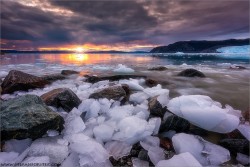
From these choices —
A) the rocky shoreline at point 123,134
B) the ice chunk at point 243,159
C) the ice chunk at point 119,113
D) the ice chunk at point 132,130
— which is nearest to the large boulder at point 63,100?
the rocky shoreline at point 123,134

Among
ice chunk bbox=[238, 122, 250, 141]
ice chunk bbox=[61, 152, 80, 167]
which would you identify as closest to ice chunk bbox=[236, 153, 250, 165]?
ice chunk bbox=[238, 122, 250, 141]

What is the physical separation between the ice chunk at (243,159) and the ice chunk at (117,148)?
1199mm

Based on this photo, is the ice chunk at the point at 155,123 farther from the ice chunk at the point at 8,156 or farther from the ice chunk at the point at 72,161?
the ice chunk at the point at 8,156

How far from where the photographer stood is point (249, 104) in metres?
3.96

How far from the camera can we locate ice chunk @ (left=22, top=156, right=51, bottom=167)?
2.02 metres

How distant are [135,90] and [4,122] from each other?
9.86ft

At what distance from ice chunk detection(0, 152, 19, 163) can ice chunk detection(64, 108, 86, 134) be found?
2.07 feet

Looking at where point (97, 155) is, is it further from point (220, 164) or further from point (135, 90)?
point (135, 90)

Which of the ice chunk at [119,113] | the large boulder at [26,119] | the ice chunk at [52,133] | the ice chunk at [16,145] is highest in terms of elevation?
the large boulder at [26,119]

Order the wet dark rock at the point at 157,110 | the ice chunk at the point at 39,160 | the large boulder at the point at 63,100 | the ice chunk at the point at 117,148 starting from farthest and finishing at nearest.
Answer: the large boulder at the point at 63,100 → the wet dark rock at the point at 157,110 → the ice chunk at the point at 117,148 → the ice chunk at the point at 39,160

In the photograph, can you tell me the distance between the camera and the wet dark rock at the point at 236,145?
232cm

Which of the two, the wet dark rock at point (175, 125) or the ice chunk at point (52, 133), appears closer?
the ice chunk at point (52, 133)

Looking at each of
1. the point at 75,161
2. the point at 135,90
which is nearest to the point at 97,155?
the point at 75,161

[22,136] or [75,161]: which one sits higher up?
[22,136]
